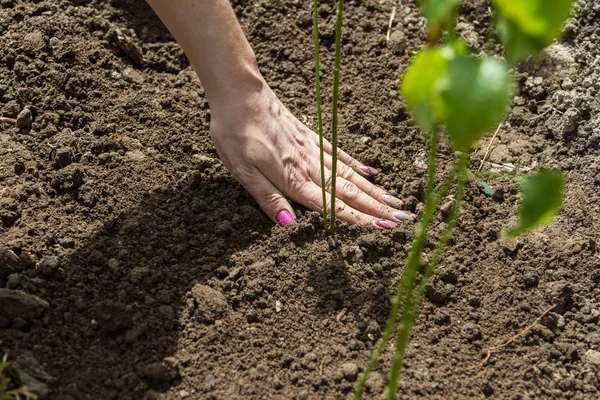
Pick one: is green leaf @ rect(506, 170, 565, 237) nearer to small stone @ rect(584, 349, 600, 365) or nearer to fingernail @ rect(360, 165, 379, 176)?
small stone @ rect(584, 349, 600, 365)

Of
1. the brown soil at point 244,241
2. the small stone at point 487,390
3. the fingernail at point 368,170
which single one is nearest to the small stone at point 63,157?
the brown soil at point 244,241

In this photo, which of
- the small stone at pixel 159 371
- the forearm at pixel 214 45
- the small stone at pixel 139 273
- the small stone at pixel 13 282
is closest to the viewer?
the small stone at pixel 159 371

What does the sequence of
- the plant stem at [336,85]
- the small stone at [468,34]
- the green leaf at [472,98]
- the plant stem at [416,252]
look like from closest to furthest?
the green leaf at [472,98] → the plant stem at [416,252] → the plant stem at [336,85] → the small stone at [468,34]

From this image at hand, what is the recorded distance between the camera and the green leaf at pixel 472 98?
2.57 feet

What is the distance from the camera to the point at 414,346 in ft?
5.94

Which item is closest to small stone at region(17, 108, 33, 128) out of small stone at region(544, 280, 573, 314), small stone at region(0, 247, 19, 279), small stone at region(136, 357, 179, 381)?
small stone at region(0, 247, 19, 279)

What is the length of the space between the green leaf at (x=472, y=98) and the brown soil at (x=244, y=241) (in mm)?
1050

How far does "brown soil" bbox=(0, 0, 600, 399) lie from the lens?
5.66ft

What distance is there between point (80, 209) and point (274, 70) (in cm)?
96

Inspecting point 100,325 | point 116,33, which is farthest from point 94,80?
point 100,325

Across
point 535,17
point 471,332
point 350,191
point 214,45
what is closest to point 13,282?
point 214,45

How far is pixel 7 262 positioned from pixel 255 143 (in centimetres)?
80

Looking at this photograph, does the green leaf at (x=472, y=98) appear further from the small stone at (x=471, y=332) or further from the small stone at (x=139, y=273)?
the small stone at (x=139, y=273)

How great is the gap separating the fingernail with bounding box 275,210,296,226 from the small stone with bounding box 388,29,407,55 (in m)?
0.97
